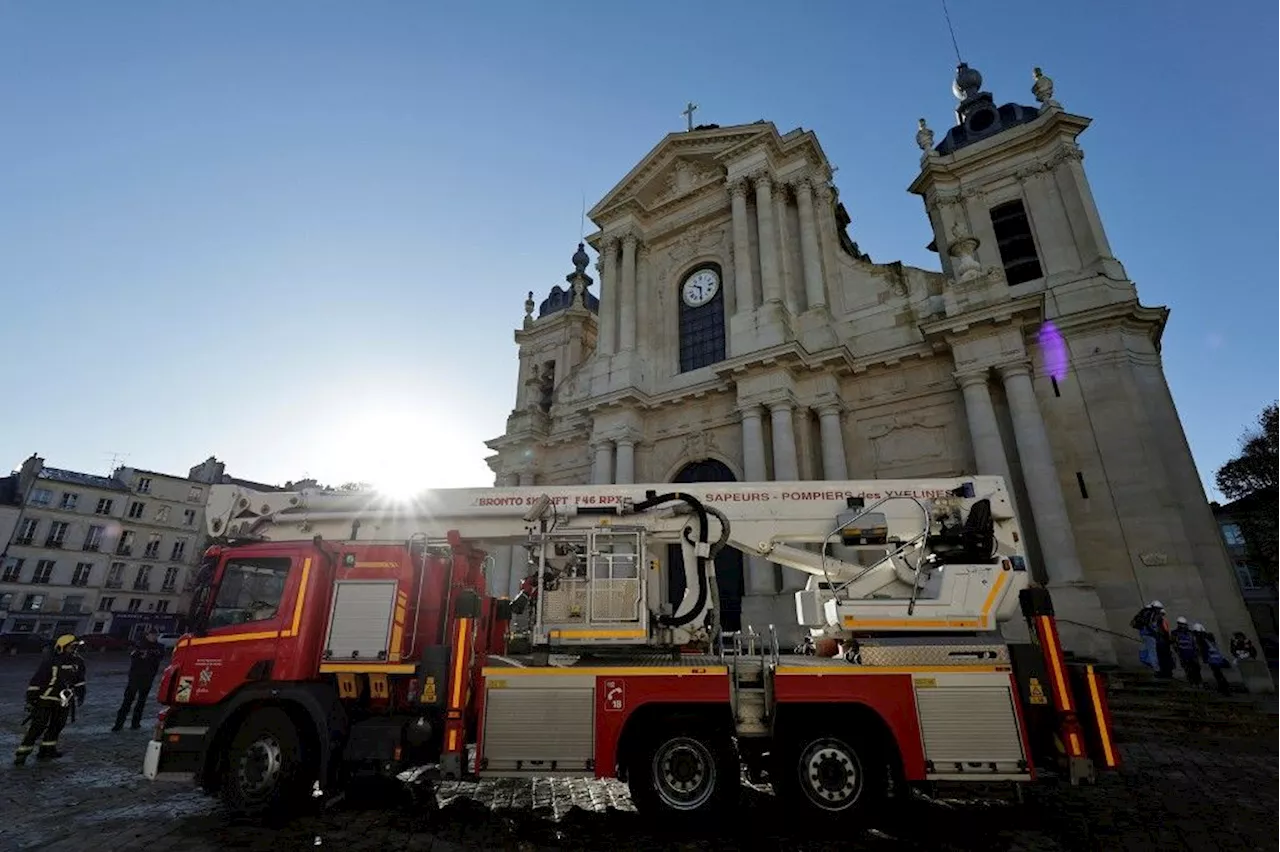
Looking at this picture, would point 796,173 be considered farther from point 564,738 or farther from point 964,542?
point 564,738

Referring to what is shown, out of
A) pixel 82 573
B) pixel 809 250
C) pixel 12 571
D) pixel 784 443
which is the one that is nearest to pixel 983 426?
pixel 784 443

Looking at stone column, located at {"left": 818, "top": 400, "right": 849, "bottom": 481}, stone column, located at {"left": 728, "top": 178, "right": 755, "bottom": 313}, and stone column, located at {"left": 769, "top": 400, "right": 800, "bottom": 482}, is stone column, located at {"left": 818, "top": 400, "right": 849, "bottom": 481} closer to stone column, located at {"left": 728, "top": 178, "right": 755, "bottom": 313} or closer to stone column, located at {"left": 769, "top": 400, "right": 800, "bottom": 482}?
stone column, located at {"left": 769, "top": 400, "right": 800, "bottom": 482}

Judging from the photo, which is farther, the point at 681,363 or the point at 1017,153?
the point at 681,363

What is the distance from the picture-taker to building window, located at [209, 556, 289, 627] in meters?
6.31

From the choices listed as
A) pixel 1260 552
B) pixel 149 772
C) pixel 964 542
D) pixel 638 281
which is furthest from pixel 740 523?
pixel 1260 552

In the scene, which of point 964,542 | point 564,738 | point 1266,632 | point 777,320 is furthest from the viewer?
point 1266,632

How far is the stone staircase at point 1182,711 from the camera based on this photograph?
351 inches

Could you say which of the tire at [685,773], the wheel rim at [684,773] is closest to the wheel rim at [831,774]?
the tire at [685,773]

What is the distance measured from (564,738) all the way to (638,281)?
20.2 metres

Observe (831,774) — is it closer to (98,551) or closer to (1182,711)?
(1182,711)

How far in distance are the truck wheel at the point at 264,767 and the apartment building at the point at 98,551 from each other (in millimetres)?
37909

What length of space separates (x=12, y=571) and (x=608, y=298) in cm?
4407

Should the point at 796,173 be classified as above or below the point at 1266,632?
above

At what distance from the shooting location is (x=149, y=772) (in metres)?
5.74
